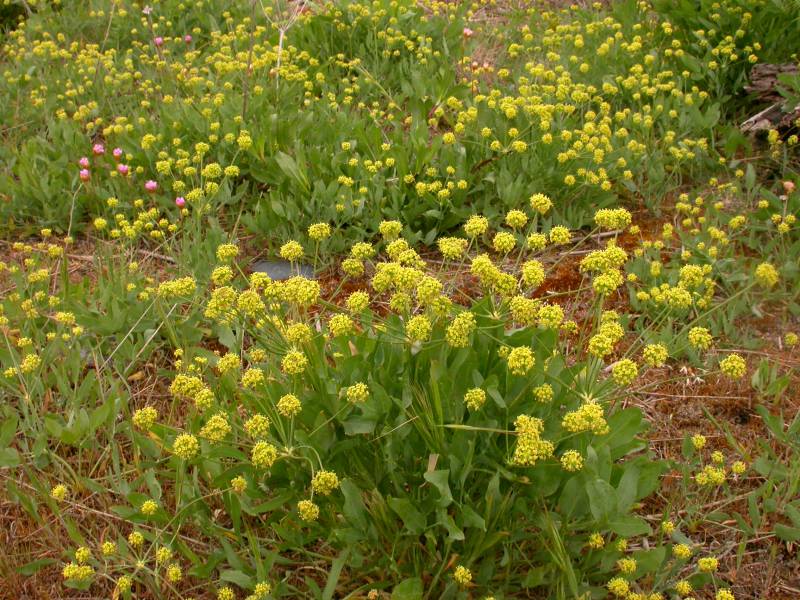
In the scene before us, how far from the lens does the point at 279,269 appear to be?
4.23 m

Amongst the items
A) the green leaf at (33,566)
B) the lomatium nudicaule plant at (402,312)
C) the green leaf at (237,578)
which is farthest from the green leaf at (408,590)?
the green leaf at (33,566)

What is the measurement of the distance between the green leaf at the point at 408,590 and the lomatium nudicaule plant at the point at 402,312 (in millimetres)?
11

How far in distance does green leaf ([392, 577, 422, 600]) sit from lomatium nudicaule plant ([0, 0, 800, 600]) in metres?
0.01

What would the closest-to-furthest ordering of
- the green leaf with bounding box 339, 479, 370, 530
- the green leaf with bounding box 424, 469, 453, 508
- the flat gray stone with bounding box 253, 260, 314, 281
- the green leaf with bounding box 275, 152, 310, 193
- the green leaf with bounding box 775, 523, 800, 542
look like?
1. the green leaf with bounding box 424, 469, 453, 508
2. the green leaf with bounding box 339, 479, 370, 530
3. the green leaf with bounding box 775, 523, 800, 542
4. the flat gray stone with bounding box 253, 260, 314, 281
5. the green leaf with bounding box 275, 152, 310, 193

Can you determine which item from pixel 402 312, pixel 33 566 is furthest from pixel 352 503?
pixel 33 566

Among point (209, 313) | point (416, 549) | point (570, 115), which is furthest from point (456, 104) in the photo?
point (416, 549)

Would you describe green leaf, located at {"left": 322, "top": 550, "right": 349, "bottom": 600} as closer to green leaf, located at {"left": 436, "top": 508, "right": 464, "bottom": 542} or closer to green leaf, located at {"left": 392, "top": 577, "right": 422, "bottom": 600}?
green leaf, located at {"left": 392, "top": 577, "right": 422, "bottom": 600}

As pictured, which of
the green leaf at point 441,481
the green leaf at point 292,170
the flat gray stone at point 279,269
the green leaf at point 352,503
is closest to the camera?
the green leaf at point 441,481

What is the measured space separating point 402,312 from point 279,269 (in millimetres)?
1746

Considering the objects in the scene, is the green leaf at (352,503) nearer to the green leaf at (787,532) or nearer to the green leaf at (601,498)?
the green leaf at (601,498)

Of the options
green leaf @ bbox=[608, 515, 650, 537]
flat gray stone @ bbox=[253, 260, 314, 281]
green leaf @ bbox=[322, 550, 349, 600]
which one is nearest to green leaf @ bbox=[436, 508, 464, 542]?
green leaf @ bbox=[322, 550, 349, 600]

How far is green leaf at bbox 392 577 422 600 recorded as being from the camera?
7.79 ft

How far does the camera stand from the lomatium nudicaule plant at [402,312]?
249cm

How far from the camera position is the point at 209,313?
8.43 feet
